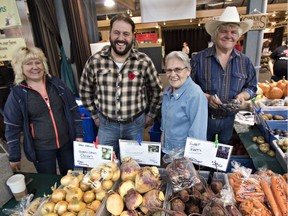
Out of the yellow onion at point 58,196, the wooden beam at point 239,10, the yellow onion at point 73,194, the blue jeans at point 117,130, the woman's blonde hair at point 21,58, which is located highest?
the wooden beam at point 239,10

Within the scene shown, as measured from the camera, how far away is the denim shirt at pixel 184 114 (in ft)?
4.27

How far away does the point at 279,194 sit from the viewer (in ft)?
2.97

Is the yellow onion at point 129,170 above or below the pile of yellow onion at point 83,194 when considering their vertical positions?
above

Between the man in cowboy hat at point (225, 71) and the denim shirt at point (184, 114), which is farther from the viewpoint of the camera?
the man in cowboy hat at point (225, 71)

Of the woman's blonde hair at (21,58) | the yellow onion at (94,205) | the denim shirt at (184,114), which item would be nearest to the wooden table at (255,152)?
the denim shirt at (184,114)

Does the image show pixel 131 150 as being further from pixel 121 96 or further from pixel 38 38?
pixel 38 38

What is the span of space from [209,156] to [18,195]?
1112mm

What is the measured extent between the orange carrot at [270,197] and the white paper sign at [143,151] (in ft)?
1.70

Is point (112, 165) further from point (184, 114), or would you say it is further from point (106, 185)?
point (184, 114)

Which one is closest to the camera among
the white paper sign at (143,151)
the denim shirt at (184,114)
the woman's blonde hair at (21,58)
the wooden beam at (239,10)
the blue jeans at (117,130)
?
the white paper sign at (143,151)

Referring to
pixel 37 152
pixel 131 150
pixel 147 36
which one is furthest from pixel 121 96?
pixel 147 36

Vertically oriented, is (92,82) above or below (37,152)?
above

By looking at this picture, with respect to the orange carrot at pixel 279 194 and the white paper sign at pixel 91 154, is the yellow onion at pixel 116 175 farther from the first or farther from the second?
the orange carrot at pixel 279 194

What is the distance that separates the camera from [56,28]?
309 centimetres
